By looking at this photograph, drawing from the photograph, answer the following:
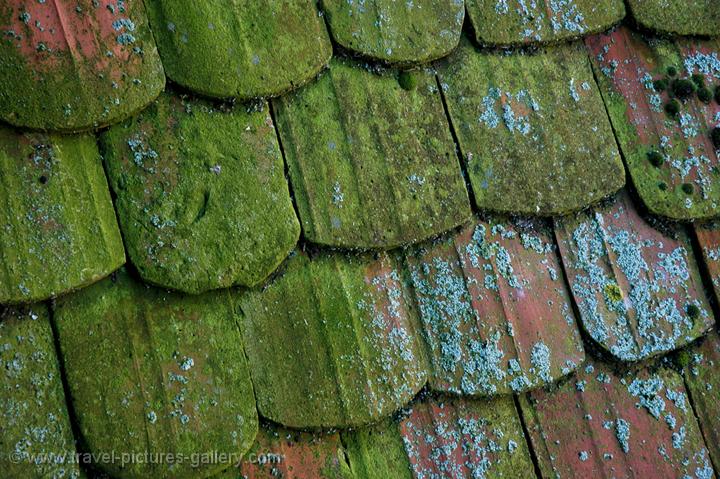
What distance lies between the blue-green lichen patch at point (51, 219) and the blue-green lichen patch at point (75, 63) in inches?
2.0

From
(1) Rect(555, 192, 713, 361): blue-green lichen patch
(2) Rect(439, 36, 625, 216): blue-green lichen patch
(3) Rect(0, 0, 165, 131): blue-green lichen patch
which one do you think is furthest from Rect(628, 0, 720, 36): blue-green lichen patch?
(3) Rect(0, 0, 165, 131): blue-green lichen patch

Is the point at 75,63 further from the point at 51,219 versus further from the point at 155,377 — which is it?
the point at 155,377

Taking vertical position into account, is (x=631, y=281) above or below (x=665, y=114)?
below

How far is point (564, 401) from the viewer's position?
1846 millimetres

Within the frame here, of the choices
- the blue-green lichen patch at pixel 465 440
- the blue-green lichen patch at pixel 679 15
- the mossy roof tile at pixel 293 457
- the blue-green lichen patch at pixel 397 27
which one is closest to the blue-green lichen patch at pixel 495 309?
the blue-green lichen patch at pixel 465 440

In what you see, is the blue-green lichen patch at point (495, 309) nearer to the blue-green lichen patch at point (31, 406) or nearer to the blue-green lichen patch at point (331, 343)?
the blue-green lichen patch at point (331, 343)

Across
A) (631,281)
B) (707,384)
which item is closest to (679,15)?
(631,281)

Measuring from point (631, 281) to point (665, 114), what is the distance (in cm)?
40

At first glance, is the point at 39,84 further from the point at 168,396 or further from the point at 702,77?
the point at 702,77

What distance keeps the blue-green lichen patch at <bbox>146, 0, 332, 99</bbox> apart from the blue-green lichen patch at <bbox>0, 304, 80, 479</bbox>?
512 millimetres

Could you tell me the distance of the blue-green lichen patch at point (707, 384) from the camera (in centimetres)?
190

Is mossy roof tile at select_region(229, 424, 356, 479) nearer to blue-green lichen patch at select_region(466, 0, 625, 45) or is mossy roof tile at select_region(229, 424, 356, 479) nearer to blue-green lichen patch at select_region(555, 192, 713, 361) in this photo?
blue-green lichen patch at select_region(555, 192, 713, 361)

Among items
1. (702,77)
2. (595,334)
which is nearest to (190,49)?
(595,334)

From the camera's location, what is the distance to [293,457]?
65.4 inches
